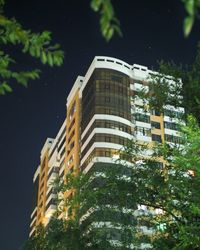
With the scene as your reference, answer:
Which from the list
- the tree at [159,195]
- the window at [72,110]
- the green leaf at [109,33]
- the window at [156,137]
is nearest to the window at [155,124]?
the window at [156,137]

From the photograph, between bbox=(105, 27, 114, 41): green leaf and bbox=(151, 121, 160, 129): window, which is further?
bbox=(151, 121, 160, 129): window

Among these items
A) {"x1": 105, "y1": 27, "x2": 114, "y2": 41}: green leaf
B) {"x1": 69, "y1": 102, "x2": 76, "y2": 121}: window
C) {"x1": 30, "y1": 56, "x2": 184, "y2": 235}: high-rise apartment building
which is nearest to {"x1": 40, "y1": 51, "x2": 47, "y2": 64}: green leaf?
{"x1": 105, "y1": 27, "x2": 114, "y2": 41}: green leaf

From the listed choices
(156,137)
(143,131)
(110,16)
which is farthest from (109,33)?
(156,137)

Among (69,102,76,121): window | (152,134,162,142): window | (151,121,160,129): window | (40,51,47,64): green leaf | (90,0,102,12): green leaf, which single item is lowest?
(90,0,102,12): green leaf

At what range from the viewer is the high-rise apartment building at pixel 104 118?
81062 mm

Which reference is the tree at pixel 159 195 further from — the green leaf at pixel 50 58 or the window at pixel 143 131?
the window at pixel 143 131

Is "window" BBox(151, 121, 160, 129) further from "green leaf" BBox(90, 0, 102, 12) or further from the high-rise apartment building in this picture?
"green leaf" BBox(90, 0, 102, 12)

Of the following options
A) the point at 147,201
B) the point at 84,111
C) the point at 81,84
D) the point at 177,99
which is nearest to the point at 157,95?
the point at 177,99

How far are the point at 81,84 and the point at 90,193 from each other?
7830 cm

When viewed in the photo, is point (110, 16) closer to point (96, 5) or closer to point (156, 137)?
point (96, 5)

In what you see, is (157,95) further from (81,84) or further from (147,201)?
(81,84)

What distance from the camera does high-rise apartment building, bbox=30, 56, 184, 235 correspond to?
81.1 meters

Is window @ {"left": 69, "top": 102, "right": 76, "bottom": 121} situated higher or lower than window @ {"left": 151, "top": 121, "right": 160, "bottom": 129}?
higher

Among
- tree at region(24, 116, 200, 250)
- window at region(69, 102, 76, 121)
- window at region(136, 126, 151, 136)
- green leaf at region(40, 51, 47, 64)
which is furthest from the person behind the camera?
window at region(69, 102, 76, 121)
